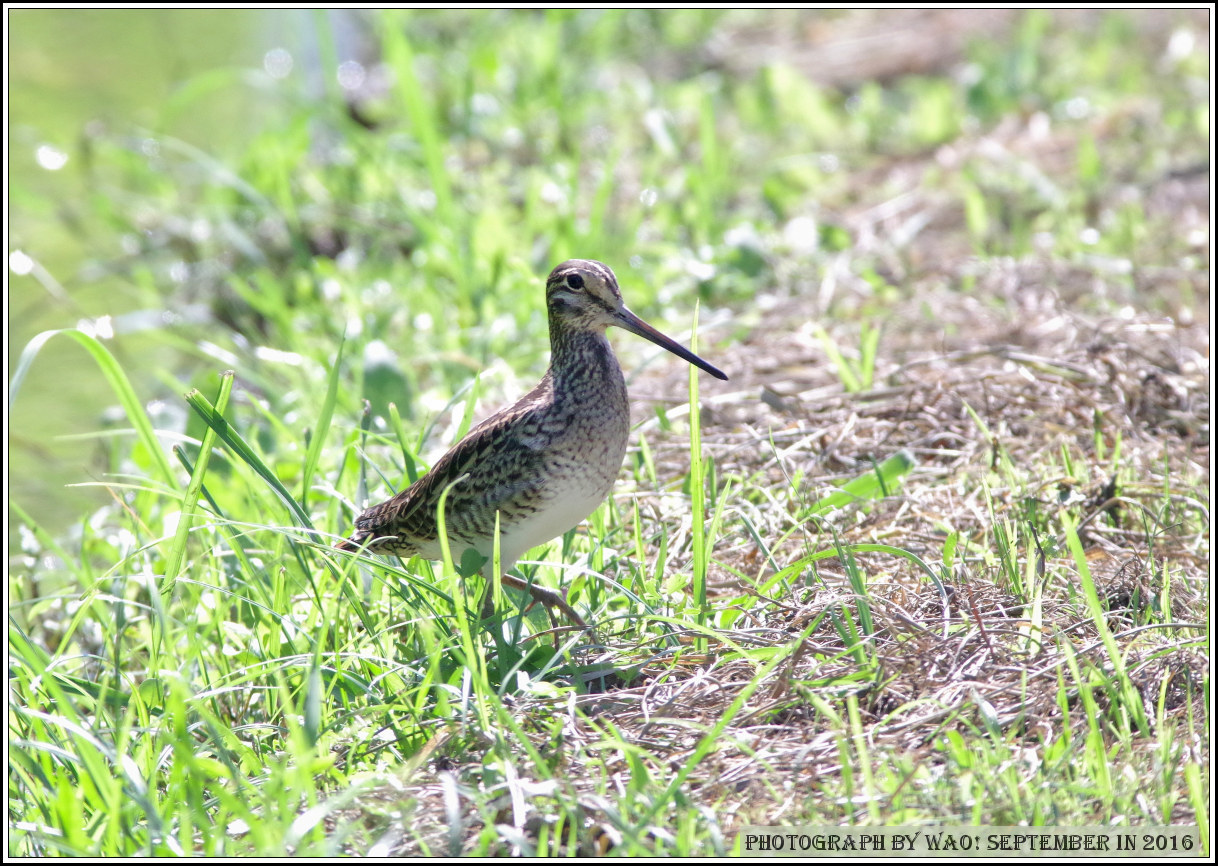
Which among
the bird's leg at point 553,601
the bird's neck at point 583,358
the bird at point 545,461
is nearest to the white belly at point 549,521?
the bird at point 545,461

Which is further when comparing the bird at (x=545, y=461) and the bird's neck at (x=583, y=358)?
the bird's neck at (x=583, y=358)

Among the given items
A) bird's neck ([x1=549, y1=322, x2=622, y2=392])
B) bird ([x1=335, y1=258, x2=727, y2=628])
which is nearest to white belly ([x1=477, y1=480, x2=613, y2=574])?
bird ([x1=335, y1=258, x2=727, y2=628])

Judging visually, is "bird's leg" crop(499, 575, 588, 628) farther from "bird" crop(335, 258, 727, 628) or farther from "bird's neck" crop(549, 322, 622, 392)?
"bird's neck" crop(549, 322, 622, 392)

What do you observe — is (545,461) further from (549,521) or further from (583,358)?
(583,358)

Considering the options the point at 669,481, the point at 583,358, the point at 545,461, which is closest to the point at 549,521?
the point at 545,461

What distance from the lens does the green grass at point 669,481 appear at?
2.79 meters

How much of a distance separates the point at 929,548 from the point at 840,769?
1.17m

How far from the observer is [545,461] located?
3.39 m

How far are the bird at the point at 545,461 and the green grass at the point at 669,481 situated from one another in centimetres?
13

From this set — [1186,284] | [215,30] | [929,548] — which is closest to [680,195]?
[1186,284]

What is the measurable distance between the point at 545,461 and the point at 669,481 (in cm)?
106

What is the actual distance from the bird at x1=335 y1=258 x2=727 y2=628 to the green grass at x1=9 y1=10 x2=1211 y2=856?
0.13 meters

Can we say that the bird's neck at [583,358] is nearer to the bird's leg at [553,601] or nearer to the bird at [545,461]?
the bird at [545,461]

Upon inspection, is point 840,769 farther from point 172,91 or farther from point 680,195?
point 172,91
